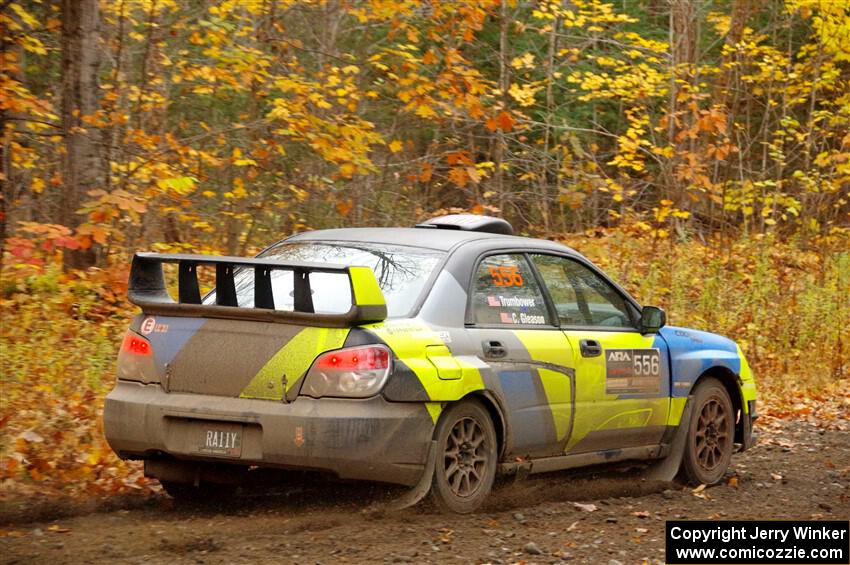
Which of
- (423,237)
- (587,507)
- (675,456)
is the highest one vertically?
(423,237)

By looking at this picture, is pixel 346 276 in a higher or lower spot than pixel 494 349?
higher

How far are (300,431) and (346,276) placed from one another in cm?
97

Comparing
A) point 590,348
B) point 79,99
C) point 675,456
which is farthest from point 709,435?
point 79,99

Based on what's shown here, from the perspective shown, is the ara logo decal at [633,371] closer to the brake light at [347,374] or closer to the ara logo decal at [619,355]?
the ara logo decal at [619,355]

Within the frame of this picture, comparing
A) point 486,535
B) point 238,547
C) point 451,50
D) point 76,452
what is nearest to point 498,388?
point 486,535

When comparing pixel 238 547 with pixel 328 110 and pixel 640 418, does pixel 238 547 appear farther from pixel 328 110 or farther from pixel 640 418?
pixel 328 110

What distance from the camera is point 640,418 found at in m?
8.05

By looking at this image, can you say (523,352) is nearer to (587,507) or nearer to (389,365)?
(587,507)

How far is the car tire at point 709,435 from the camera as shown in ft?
28.0

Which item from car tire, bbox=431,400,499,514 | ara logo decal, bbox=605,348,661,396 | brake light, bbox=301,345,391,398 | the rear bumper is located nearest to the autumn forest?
the rear bumper

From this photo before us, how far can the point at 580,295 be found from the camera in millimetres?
7863

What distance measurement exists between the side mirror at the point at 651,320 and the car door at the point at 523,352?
906 mm

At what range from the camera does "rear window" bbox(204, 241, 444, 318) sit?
6523 mm

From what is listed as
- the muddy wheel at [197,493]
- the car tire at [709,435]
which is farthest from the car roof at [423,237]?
the car tire at [709,435]
